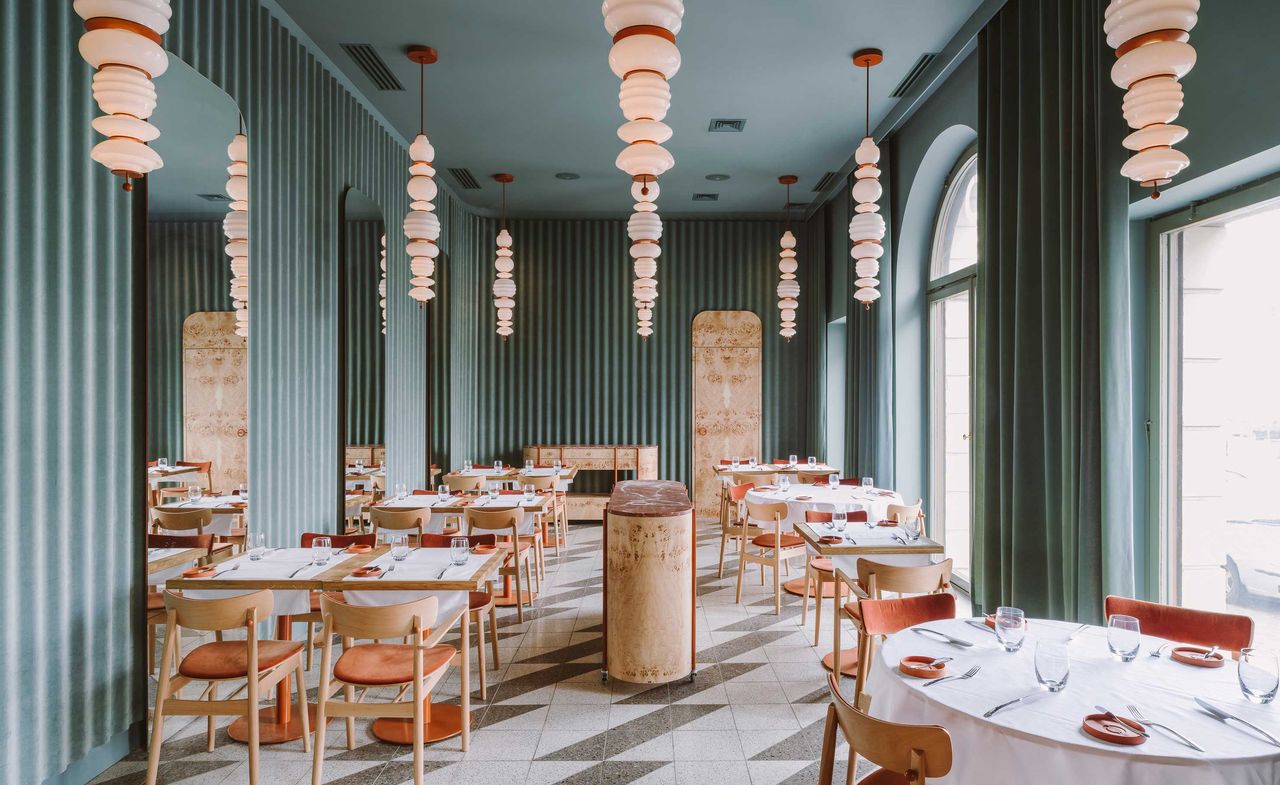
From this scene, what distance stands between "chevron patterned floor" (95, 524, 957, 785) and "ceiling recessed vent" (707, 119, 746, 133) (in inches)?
184

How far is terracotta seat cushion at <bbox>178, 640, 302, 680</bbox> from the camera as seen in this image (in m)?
3.14

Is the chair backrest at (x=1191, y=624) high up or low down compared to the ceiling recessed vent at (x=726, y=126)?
down

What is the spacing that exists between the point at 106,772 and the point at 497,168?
672 cm

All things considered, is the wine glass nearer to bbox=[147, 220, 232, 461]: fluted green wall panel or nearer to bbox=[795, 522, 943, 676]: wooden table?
bbox=[795, 522, 943, 676]: wooden table

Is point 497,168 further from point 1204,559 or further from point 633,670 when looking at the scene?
point 1204,559

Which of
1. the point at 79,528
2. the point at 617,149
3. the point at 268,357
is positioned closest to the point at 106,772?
the point at 79,528

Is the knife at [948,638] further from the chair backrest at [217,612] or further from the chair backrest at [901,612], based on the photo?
the chair backrest at [217,612]

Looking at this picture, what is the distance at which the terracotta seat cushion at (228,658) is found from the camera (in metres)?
3.14

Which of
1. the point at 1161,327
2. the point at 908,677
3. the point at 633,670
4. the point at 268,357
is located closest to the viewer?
the point at 908,677

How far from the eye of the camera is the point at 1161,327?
3875 millimetres

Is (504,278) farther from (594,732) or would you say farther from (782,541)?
(594,732)

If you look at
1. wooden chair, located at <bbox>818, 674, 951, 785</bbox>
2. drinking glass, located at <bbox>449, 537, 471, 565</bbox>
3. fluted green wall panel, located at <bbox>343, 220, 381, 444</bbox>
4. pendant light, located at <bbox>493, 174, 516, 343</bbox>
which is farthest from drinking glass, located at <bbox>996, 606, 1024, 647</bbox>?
pendant light, located at <bbox>493, 174, 516, 343</bbox>

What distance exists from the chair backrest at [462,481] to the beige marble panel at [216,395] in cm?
340

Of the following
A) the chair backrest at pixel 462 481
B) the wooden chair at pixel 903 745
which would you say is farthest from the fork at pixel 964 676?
the chair backrest at pixel 462 481
